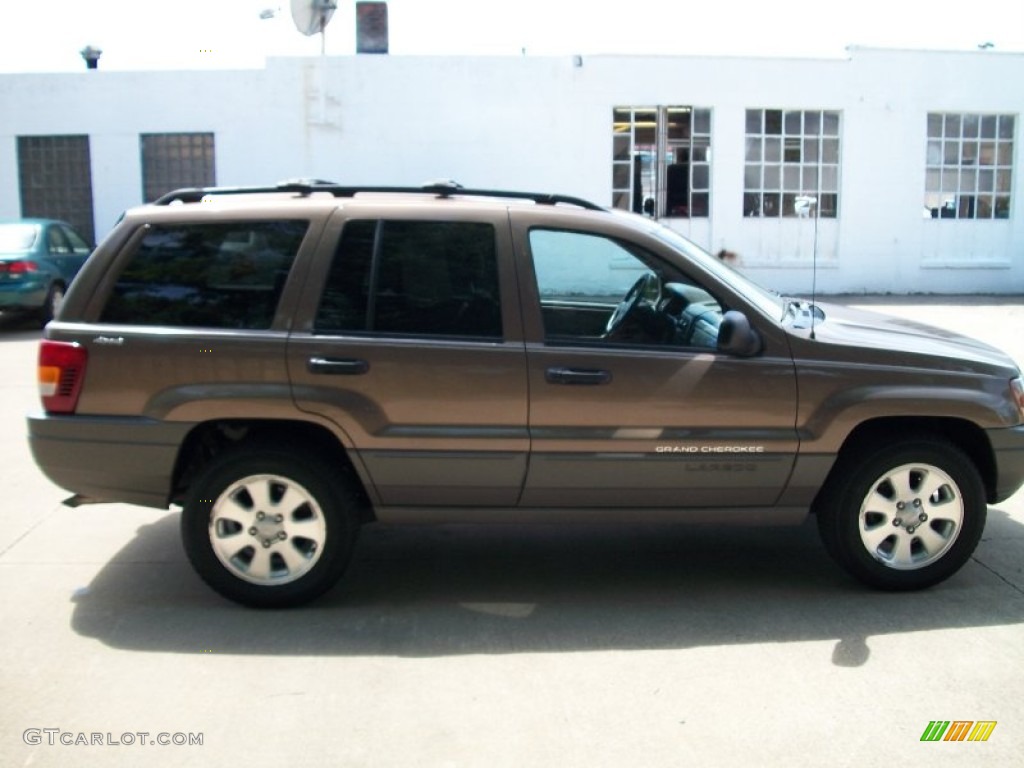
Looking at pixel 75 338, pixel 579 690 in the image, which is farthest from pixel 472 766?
pixel 75 338

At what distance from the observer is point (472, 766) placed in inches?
141

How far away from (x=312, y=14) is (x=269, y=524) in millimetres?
11387

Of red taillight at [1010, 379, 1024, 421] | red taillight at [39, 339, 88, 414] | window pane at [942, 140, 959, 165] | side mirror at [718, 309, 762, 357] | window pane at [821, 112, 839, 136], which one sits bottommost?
red taillight at [1010, 379, 1024, 421]

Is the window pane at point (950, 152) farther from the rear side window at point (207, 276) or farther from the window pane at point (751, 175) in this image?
the rear side window at point (207, 276)

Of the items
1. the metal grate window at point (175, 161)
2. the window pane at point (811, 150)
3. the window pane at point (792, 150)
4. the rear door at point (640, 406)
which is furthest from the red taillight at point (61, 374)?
the window pane at point (811, 150)

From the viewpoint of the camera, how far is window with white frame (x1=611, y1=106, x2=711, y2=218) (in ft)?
60.4

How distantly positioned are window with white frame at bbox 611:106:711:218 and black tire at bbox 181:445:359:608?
14308 mm

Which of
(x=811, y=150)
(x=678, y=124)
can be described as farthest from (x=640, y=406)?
(x=811, y=150)

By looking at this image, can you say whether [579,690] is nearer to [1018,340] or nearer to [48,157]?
[1018,340]

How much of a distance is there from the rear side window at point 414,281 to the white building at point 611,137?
13.6 m

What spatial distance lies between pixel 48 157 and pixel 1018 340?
15.8 m

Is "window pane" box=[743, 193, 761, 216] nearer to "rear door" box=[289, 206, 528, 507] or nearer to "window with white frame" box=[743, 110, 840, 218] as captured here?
"window with white frame" box=[743, 110, 840, 218]

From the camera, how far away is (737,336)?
4.72m

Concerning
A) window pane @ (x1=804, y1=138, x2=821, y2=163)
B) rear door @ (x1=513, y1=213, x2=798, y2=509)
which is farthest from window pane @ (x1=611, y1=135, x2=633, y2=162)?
rear door @ (x1=513, y1=213, x2=798, y2=509)
